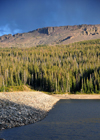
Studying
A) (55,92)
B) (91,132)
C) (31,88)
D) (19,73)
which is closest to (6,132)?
(91,132)

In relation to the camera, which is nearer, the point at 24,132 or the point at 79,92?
the point at 24,132

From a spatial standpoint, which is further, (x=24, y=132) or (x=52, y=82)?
(x=52, y=82)

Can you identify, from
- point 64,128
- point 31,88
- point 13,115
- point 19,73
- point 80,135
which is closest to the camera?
point 80,135

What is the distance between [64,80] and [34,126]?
77.6 m

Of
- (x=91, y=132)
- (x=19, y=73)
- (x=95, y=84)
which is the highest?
(x=19, y=73)

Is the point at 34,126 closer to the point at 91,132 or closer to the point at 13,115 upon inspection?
the point at 13,115

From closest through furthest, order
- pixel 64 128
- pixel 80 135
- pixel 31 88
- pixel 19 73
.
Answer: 1. pixel 80 135
2. pixel 64 128
3. pixel 31 88
4. pixel 19 73

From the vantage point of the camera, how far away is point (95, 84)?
10219cm

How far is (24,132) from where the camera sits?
25484 millimetres

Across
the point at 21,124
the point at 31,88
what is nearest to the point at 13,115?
the point at 21,124

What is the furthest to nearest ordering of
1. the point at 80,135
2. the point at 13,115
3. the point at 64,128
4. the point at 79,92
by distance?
the point at 79,92
the point at 13,115
the point at 64,128
the point at 80,135

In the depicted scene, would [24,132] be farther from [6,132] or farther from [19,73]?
[19,73]

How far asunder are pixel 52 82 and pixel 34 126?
78.6 meters

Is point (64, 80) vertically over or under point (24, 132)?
over
